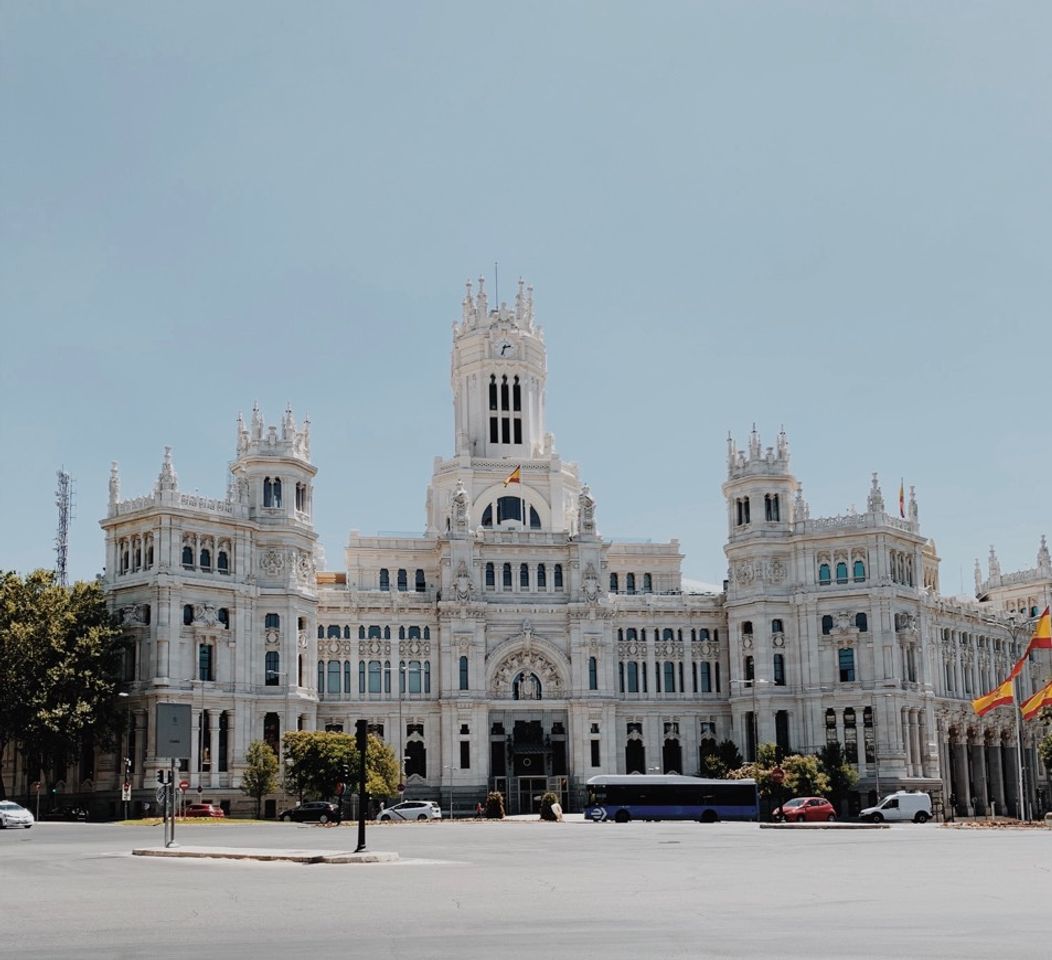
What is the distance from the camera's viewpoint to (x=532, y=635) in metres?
125

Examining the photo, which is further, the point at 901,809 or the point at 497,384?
the point at 497,384

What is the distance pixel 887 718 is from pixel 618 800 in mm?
31563

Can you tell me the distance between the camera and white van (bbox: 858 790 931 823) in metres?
91.5

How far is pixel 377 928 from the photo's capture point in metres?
26.5

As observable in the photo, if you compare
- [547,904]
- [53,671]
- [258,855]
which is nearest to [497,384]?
[53,671]

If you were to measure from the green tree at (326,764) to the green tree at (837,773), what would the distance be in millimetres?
33755

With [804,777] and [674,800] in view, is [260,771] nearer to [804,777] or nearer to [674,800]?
[674,800]

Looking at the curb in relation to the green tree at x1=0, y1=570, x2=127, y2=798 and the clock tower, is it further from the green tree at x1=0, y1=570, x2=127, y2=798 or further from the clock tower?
the clock tower

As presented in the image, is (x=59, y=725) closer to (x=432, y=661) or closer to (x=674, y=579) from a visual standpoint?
(x=432, y=661)

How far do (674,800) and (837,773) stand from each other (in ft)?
80.9

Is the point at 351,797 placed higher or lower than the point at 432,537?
lower

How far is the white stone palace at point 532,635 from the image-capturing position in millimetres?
111312

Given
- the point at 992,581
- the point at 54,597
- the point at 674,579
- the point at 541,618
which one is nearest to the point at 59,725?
the point at 54,597

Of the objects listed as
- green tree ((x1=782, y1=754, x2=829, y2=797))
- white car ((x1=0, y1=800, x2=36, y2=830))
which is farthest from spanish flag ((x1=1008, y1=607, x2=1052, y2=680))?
white car ((x1=0, y1=800, x2=36, y2=830))
